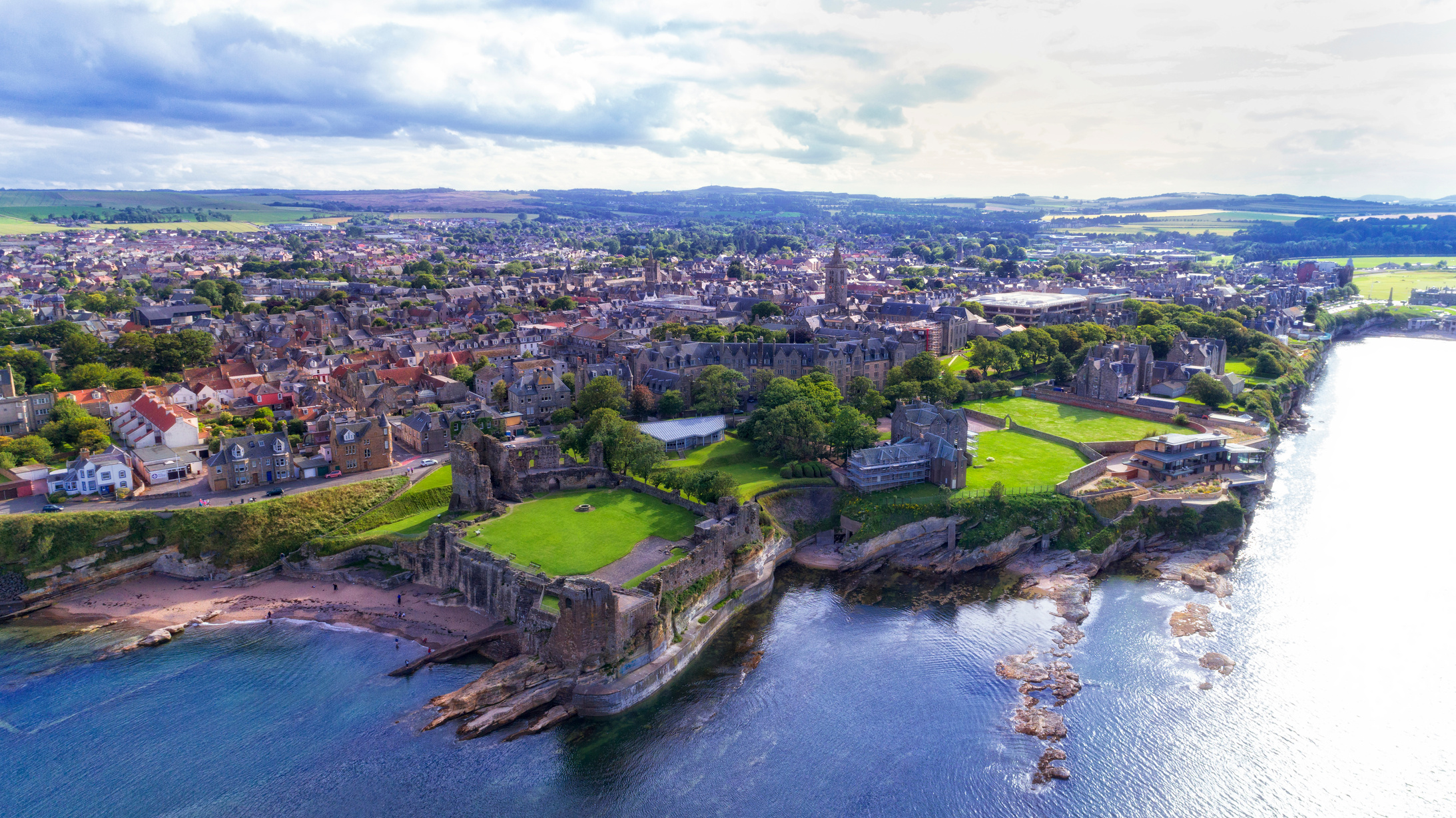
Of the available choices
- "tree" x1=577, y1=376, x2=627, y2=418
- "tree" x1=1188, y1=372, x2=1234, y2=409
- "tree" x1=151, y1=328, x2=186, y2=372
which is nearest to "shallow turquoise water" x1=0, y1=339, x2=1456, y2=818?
"tree" x1=577, y1=376, x2=627, y2=418

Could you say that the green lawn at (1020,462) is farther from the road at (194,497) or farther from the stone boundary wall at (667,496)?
the road at (194,497)

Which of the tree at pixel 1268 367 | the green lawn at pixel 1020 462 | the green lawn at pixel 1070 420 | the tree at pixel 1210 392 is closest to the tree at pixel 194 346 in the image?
the green lawn at pixel 1070 420

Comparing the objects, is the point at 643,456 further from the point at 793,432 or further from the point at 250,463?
the point at 250,463

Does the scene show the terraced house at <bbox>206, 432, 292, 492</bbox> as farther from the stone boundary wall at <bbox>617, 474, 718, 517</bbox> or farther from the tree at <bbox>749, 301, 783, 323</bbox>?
the tree at <bbox>749, 301, 783, 323</bbox>

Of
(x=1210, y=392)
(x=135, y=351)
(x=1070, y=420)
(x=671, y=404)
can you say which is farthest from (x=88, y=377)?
(x=1210, y=392)

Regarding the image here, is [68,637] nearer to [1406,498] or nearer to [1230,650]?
[1230,650]

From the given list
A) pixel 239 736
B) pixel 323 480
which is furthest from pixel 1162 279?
pixel 239 736
